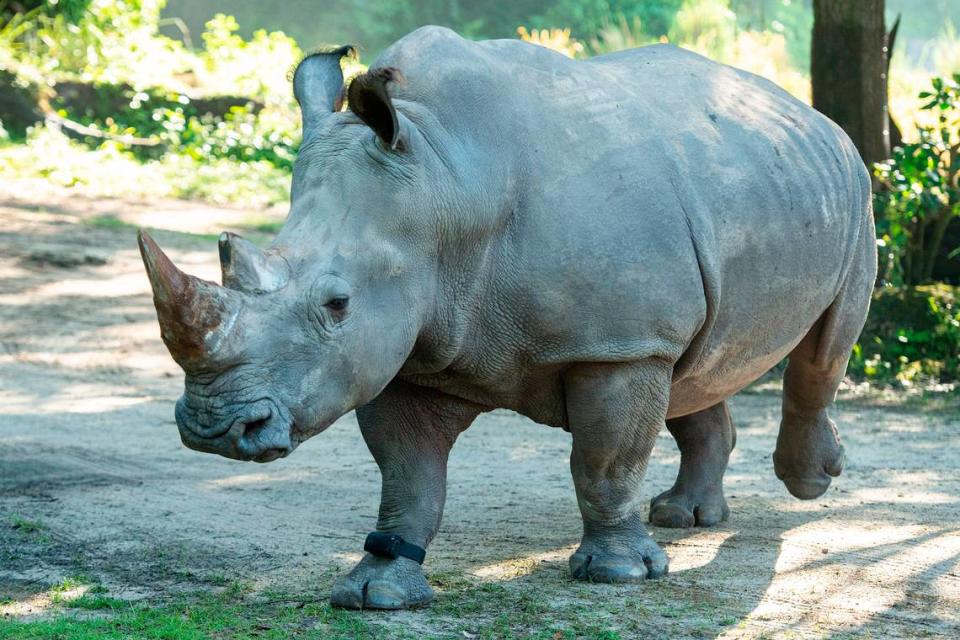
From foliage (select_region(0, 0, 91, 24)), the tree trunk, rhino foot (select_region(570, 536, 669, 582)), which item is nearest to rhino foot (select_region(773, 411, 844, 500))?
rhino foot (select_region(570, 536, 669, 582))

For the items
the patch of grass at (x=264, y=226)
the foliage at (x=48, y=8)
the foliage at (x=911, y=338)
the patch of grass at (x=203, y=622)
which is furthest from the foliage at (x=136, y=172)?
the patch of grass at (x=203, y=622)

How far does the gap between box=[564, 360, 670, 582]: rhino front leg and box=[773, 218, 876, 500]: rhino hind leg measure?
136 cm

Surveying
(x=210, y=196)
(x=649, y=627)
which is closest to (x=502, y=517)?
(x=649, y=627)

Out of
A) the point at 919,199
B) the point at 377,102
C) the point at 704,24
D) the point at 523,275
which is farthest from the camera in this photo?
the point at 704,24

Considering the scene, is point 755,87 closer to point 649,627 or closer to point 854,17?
point 649,627

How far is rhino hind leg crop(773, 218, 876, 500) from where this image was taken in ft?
19.6

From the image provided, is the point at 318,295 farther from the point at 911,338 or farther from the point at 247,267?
the point at 911,338

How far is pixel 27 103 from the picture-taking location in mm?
17094

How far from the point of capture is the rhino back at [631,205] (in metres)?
4.58

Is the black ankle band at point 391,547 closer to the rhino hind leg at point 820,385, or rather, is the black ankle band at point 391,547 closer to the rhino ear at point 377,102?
the rhino ear at point 377,102

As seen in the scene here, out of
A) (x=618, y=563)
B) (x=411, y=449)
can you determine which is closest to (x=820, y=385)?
(x=618, y=563)

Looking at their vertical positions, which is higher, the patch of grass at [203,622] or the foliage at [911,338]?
the foliage at [911,338]

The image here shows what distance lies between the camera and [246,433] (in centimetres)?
399

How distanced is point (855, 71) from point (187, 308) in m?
7.63
